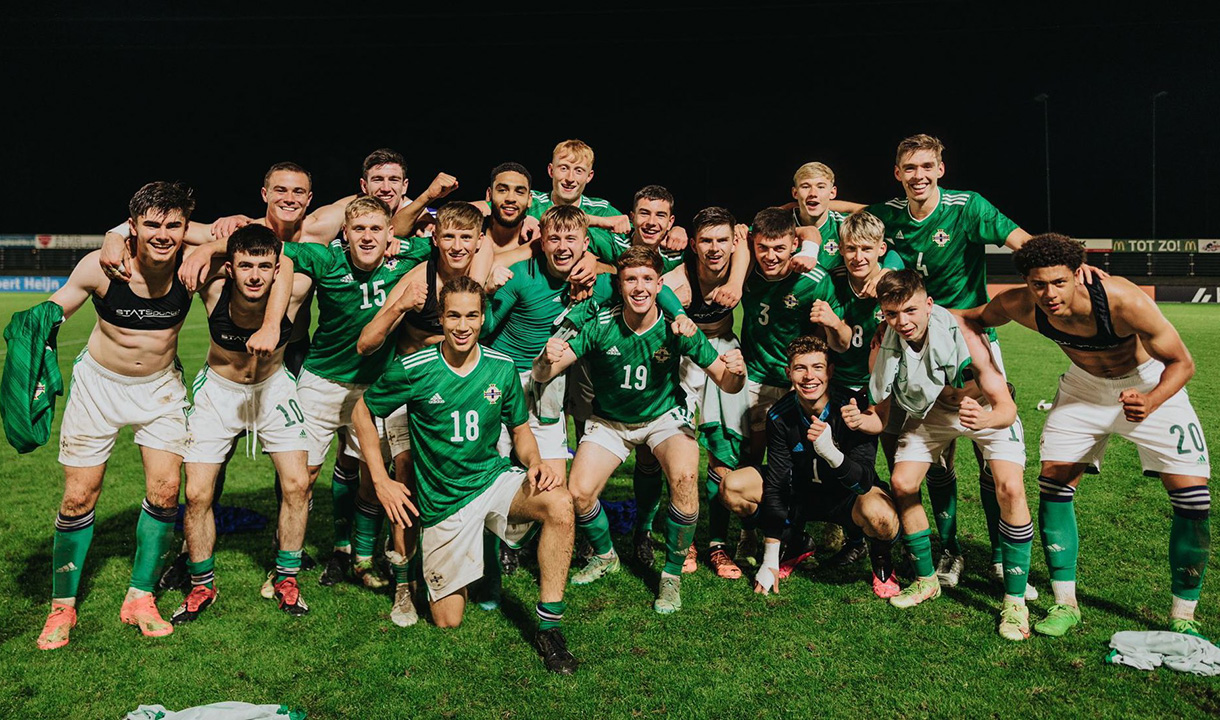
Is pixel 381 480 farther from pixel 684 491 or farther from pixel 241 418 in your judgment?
pixel 684 491

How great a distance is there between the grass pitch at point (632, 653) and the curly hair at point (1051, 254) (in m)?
1.79

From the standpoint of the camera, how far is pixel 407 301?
4527 mm

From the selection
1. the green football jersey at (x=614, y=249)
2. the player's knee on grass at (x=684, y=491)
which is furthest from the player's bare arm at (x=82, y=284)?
the player's knee on grass at (x=684, y=491)

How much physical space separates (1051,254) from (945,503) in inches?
70.6

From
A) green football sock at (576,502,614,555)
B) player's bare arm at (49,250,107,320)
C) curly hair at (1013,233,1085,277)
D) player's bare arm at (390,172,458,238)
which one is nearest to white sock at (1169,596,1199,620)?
curly hair at (1013,233,1085,277)

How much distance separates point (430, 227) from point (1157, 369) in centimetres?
435

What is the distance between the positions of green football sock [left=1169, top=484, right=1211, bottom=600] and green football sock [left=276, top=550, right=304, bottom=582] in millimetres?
4482

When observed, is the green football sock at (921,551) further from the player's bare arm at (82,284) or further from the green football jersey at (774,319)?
the player's bare arm at (82,284)

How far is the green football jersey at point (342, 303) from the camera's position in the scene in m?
4.87

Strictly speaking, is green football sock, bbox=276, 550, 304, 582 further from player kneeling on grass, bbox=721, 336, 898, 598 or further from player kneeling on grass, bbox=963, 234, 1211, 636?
player kneeling on grass, bbox=963, 234, 1211, 636

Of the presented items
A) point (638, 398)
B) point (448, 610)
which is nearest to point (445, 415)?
point (448, 610)

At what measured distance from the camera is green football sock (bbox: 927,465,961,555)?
507 centimetres

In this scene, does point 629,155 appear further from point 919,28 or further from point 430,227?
point 430,227

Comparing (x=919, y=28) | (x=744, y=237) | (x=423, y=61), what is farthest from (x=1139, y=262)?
(x=744, y=237)
